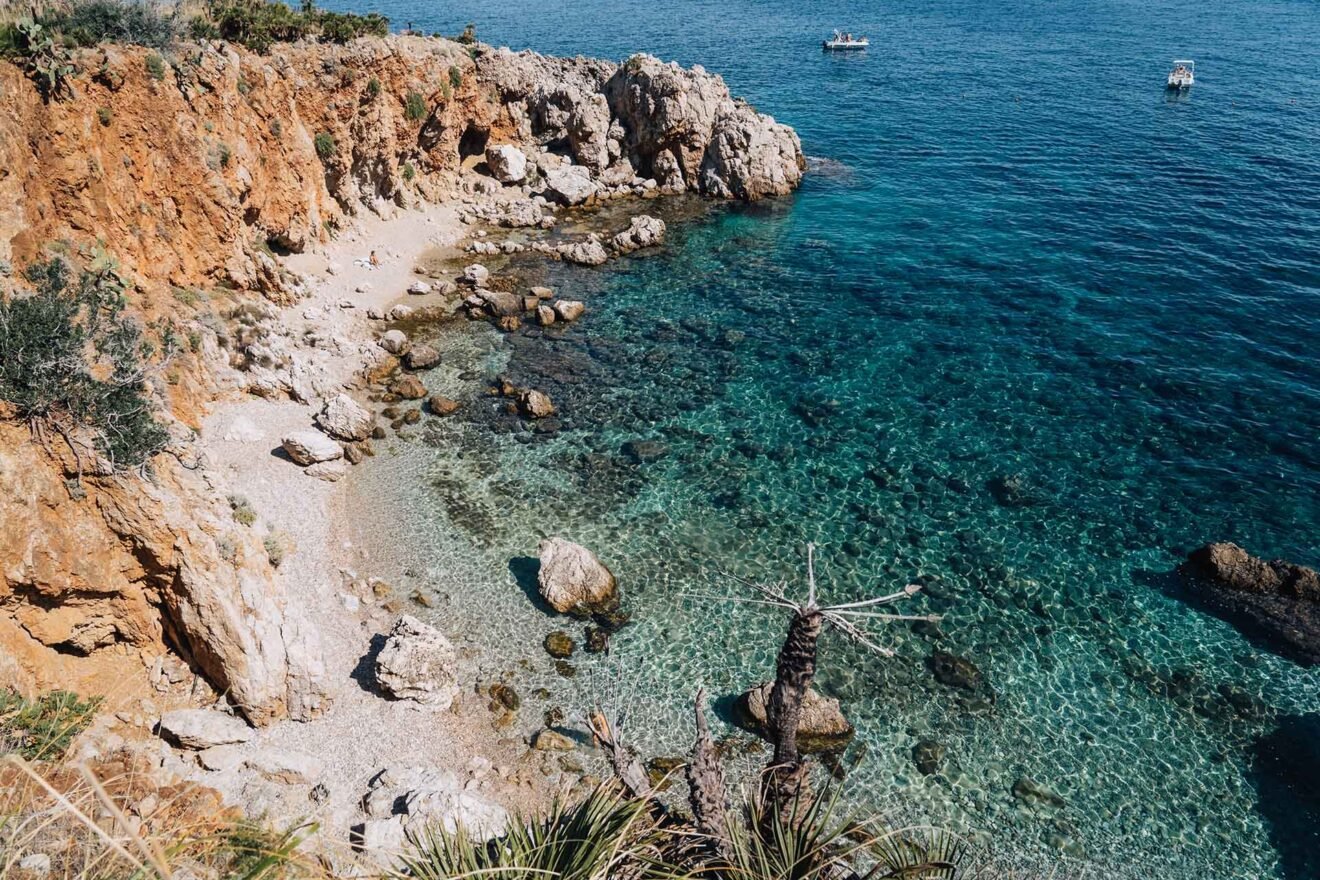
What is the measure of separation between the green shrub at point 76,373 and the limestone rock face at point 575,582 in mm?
10244

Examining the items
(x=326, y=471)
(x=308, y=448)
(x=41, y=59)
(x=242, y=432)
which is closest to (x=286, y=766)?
(x=326, y=471)

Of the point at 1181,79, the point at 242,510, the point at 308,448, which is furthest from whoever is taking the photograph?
the point at 1181,79

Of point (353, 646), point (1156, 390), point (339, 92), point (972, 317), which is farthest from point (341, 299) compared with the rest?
point (1156, 390)

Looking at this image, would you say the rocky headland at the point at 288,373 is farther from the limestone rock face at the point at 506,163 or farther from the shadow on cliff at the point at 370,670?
the limestone rock face at the point at 506,163

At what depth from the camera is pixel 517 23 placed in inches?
3765

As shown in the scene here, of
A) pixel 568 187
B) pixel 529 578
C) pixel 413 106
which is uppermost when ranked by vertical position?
pixel 413 106

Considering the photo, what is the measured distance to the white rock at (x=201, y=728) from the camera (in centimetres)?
1508

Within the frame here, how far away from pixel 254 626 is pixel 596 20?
106 meters

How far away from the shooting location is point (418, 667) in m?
17.9

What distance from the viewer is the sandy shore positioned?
1559cm

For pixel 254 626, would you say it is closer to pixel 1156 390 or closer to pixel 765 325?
pixel 765 325

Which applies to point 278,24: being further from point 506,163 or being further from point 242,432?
point 242,432

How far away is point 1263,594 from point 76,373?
31657 mm

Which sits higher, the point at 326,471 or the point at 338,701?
the point at 326,471
